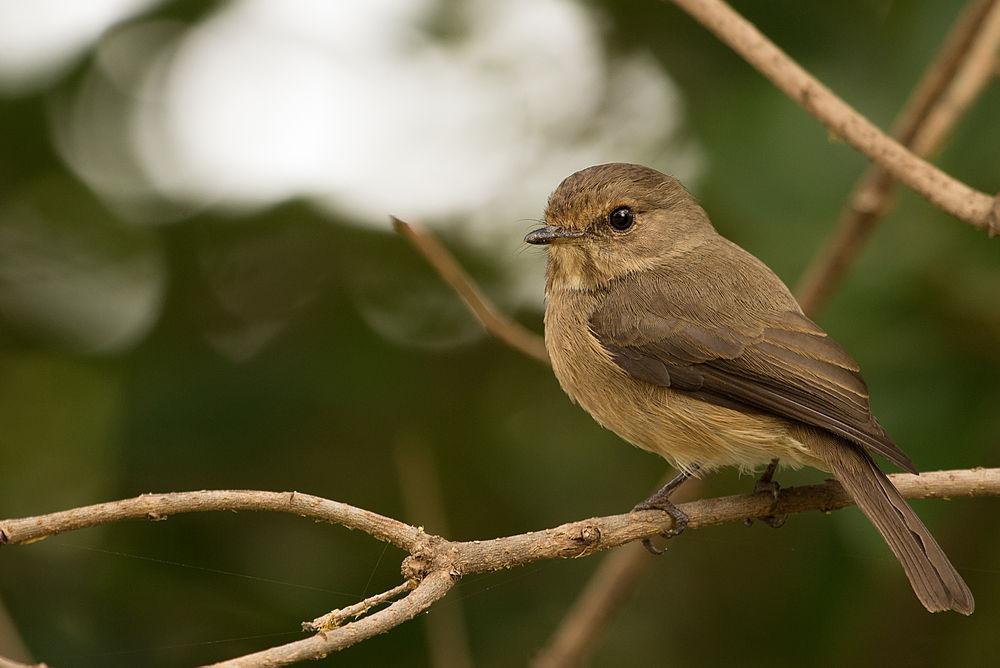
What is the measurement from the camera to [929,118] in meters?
3.97

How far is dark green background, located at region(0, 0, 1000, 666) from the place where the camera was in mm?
4141

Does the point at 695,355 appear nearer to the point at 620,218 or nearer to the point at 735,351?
the point at 735,351

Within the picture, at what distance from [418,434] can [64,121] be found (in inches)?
71.7

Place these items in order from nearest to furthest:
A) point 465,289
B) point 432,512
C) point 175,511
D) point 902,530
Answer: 1. point 175,511
2. point 902,530
3. point 465,289
4. point 432,512

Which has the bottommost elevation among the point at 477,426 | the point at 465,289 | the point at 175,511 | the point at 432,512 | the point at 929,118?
the point at 432,512

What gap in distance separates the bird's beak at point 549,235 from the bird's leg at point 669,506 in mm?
→ 983

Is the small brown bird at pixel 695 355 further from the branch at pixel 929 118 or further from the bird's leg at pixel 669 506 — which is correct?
the branch at pixel 929 118

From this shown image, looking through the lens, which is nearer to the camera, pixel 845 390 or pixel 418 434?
pixel 845 390

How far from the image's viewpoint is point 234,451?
14.3 feet

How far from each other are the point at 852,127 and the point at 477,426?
196 cm

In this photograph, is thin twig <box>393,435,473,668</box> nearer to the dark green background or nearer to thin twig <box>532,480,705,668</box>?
the dark green background

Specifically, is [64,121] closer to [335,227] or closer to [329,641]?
[335,227]

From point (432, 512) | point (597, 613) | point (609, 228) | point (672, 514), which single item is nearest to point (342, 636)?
point (672, 514)

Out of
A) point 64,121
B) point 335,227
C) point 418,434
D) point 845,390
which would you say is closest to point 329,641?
point 845,390
